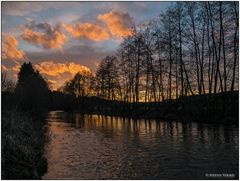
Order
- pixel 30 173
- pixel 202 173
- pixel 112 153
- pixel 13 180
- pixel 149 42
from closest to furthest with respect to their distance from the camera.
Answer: pixel 13 180 → pixel 30 173 → pixel 202 173 → pixel 112 153 → pixel 149 42

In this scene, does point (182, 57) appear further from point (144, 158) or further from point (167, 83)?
point (144, 158)

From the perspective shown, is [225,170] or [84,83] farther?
[84,83]

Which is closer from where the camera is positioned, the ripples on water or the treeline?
the ripples on water

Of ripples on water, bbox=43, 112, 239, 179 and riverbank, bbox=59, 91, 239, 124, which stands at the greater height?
riverbank, bbox=59, 91, 239, 124

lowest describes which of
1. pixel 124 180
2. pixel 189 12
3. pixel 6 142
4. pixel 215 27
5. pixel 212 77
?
pixel 124 180

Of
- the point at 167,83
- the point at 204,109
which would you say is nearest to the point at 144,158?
the point at 204,109

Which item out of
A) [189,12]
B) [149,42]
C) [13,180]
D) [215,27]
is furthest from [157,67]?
[13,180]

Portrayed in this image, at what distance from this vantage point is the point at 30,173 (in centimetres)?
1160

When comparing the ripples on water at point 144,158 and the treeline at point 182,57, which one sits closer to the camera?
the ripples on water at point 144,158

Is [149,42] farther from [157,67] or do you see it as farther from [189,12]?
[189,12]

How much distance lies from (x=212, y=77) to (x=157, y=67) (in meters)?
15.2

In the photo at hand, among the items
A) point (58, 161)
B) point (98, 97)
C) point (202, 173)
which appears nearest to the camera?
point (202, 173)

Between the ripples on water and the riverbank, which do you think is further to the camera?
the riverbank

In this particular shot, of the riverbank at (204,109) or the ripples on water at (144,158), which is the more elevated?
the riverbank at (204,109)
